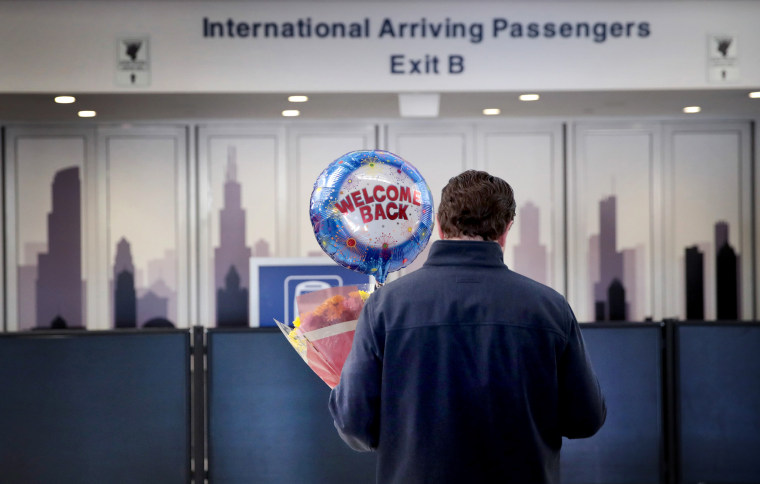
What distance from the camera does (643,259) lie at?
6609mm

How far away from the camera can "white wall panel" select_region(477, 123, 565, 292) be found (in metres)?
6.55

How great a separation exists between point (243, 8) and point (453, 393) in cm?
399

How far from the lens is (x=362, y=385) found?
1671 mm

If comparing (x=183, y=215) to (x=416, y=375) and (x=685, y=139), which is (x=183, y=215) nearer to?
(x=685, y=139)

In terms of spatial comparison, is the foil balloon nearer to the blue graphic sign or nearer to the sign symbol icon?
the blue graphic sign

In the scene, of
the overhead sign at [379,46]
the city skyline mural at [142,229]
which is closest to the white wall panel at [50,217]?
the city skyline mural at [142,229]

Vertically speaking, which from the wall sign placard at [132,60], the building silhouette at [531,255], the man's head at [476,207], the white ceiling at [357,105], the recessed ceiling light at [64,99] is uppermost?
the wall sign placard at [132,60]

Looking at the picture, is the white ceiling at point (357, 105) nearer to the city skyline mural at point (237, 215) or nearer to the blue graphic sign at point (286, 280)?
the city skyline mural at point (237, 215)

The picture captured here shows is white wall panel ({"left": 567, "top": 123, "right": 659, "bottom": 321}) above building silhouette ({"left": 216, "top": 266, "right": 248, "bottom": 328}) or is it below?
above

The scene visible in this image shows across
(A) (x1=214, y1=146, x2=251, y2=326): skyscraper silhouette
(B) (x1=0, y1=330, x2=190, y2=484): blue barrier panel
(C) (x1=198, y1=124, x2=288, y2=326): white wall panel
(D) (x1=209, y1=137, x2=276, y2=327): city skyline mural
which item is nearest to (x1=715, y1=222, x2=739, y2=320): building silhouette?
(C) (x1=198, y1=124, x2=288, y2=326): white wall panel

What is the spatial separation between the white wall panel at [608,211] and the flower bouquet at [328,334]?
4763 millimetres

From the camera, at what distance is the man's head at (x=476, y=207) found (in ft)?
5.57

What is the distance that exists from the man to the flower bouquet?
416mm

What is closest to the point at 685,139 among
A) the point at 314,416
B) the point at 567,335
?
the point at 314,416
